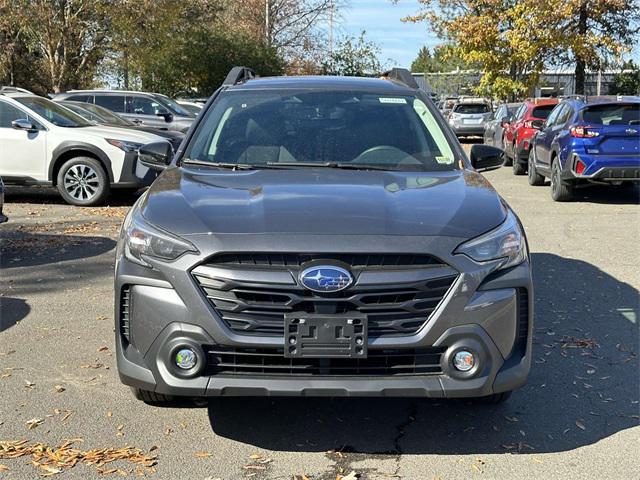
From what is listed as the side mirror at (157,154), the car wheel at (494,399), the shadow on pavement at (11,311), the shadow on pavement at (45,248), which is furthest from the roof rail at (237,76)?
the shadow on pavement at (45,248)

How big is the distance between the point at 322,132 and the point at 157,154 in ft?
3.65

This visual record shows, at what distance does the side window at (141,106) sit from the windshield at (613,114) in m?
10.0

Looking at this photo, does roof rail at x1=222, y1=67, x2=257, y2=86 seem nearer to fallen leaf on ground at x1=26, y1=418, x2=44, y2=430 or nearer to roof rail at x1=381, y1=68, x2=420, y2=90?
roof rail at x1=381, y1=68, x2=420, y2=90

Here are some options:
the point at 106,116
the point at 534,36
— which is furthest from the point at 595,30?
the point at 106,116

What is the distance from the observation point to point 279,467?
145 inches

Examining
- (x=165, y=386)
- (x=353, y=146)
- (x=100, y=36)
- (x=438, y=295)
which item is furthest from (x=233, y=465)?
(x=100, y=36)

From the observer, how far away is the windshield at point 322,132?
485 cm

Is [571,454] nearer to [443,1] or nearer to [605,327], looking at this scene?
[605,327]

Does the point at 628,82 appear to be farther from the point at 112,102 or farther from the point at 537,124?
the point at 112,102

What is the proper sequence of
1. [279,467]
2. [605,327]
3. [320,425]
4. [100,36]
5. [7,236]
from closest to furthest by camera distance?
[279,467] < [320,425] < [605,327] < [7,236] < [100,36]

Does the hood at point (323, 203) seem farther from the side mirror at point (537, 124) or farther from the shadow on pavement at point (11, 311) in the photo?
the side mirror at point (537, 124)

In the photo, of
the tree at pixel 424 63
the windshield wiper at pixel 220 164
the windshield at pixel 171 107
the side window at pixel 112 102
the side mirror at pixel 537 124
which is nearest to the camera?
the windshield wiper at pixel 220 164

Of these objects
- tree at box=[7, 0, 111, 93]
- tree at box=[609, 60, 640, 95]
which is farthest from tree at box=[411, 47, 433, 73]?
tree at box=[7, 0, 111, 93]

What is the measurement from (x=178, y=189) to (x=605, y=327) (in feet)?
11.4
